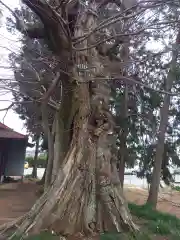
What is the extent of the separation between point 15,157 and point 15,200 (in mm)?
7531

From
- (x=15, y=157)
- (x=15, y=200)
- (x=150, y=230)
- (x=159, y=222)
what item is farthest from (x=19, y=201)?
(x=15, y=157)

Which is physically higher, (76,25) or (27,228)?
(76,25)

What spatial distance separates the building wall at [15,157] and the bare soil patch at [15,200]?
8.25 feet

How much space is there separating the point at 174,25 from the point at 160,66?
6.27m

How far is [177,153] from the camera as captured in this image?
1650 cm

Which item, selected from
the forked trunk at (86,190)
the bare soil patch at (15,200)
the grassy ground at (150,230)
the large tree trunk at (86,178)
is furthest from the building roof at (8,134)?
the forked trunk at (86,190)

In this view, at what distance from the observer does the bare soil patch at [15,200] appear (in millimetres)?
11320

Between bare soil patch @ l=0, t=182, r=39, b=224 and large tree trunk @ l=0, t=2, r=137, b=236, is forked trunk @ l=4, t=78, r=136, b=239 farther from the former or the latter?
bare soil patch @ l=0, t=182, r=39, b=224

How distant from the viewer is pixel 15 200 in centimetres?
1473

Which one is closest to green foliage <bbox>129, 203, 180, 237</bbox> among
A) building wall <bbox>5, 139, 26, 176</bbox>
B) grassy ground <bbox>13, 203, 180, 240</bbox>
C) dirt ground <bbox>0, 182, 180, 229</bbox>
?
grassy ground <bbox>13, 203, 180, 240</bbox>

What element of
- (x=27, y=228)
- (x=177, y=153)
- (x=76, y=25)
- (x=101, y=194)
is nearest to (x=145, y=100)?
(x=177, y=153)

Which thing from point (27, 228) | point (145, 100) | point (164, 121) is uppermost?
point (145, 100)

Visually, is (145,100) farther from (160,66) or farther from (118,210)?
(118,210)

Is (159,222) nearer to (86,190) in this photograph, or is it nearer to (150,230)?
(150,230)
